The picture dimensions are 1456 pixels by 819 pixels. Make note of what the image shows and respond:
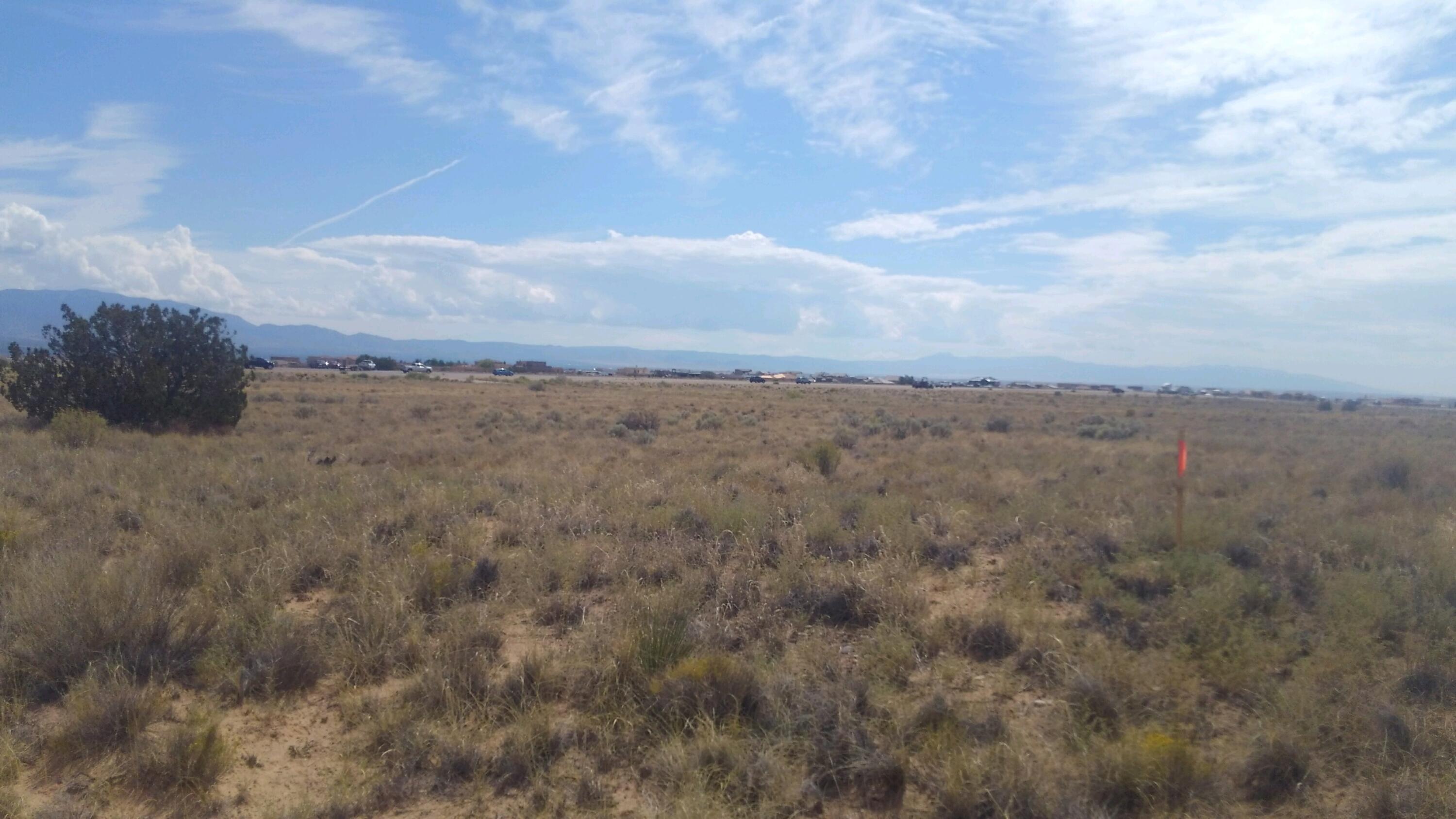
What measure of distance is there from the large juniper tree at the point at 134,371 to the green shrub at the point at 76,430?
3.99 metres

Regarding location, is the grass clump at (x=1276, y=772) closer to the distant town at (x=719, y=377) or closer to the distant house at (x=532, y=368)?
the distant town at (x=719, y=377)

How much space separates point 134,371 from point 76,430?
20.1 feet

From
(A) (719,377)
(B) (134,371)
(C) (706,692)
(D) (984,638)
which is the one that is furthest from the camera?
(A) (719,377)

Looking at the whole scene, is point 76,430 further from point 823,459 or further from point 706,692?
point 706,692

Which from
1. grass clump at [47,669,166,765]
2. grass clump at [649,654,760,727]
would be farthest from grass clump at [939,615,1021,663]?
grass clump at [47,669,166,765]

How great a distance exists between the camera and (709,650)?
6.73 metres

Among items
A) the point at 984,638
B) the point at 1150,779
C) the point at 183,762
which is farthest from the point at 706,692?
the point at 183,762

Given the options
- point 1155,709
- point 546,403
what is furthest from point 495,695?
point 546,403

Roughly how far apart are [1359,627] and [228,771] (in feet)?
27.6

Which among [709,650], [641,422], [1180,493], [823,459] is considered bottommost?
[709,650]

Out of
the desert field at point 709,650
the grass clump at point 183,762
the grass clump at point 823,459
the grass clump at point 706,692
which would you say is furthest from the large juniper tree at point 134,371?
the grass clump at point 706,692

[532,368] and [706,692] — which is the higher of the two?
[532,368]

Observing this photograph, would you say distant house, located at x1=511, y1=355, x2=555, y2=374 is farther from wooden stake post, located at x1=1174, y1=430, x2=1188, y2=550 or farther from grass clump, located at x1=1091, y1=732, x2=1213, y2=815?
grass clump, located at x1=1091, y1=732, x2=1213, y2=815

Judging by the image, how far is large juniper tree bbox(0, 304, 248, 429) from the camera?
22.8m
